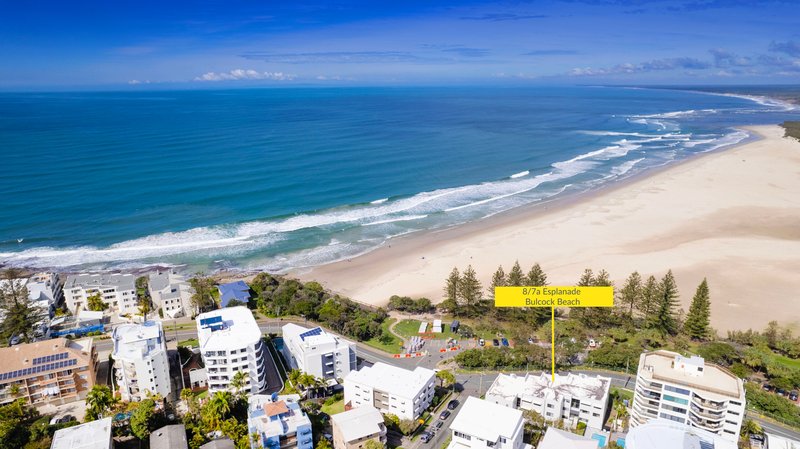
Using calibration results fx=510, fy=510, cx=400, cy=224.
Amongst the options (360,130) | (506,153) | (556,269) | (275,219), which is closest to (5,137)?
(360,130)

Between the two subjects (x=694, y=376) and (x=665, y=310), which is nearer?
(x=694, y=376)

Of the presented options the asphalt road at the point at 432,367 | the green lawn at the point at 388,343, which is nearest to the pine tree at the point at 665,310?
the asphalt road at the point at 432,367

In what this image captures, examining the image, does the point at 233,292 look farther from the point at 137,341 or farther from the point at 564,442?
the point at 564,442

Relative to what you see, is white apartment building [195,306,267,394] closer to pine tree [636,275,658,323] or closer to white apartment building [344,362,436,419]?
white apartment building [344,362,436,419]

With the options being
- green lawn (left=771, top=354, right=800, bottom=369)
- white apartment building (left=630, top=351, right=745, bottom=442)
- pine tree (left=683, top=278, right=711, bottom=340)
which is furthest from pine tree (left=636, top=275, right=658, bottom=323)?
white apartment building (left=630, top=351, right=745, bottom=442)

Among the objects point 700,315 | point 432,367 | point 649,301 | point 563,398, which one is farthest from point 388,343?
point 700,315
